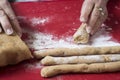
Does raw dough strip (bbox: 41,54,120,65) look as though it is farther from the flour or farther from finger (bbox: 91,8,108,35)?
the flour

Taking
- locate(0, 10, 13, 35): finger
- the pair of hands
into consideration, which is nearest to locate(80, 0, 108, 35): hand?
the pair of hands

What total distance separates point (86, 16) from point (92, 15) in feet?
0.12

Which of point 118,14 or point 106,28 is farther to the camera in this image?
point 118,14

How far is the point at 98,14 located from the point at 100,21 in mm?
49

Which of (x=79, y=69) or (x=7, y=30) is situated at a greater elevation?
(x=7, y=30)

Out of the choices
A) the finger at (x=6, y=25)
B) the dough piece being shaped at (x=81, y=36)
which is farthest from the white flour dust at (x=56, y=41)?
the finger at (x=6, y=25)

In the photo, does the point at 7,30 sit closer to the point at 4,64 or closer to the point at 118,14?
the point at 4,64

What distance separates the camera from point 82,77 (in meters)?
1.32

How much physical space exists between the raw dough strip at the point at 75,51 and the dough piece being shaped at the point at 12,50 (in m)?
0.06

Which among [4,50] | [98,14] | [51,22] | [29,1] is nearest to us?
[4,50]

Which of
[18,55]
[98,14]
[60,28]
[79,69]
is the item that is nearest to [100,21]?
[98,14]

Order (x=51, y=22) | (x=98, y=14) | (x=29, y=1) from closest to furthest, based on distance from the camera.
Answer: (x=98, y=14)
(x=51, y=22)
(x=29, y=1)

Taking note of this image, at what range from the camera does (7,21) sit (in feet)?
4.63

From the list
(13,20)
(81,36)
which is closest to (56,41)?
(81,36)
